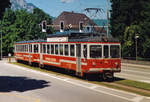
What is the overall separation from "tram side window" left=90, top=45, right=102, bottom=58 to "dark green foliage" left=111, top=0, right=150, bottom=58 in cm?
2229

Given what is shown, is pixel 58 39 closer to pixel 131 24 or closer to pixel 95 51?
pixel 95 51

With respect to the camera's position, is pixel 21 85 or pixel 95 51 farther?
pixel 95 51

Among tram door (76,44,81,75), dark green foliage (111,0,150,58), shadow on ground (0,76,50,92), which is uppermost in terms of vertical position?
dark green foliage (111,0,150,58)

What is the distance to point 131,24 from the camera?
153ft

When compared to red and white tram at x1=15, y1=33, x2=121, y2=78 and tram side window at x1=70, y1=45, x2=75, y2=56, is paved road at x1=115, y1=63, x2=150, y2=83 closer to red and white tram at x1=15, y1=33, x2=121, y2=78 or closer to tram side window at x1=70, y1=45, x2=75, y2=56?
red and white tram at x1=15, y1=33, x2=121, y2=78

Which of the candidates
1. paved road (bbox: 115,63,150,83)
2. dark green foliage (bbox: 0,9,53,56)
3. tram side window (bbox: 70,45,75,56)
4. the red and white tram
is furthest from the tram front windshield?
dark green foliage (bbox: 0,9,53,56)

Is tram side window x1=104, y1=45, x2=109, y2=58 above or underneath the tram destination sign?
underneath

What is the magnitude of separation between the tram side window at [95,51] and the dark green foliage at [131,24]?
2229 cm

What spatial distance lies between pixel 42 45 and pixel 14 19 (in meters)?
47.5

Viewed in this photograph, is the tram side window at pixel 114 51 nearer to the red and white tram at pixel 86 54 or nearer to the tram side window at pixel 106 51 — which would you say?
the red and white tram at pixel 86 54

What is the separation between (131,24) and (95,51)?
29.6 metres

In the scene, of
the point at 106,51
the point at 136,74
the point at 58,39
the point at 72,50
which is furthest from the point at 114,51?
the point at 58,39

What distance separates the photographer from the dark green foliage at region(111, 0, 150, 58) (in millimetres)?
40781

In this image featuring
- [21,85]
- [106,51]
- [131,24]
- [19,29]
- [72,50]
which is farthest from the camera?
[19,29]
